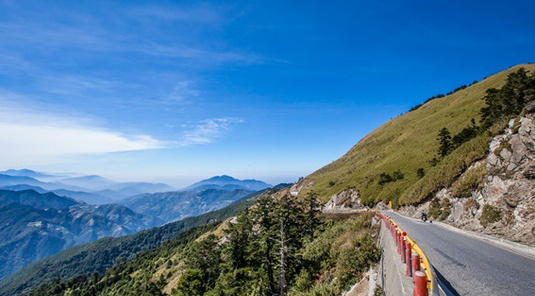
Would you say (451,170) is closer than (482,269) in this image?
No

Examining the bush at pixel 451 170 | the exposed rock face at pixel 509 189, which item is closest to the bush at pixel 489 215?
the exposed rock face at pixel 509 189

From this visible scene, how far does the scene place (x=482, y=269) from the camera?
10.4 metres

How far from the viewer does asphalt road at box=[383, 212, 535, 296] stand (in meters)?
8.41

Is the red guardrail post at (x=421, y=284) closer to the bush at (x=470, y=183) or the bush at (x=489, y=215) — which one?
the bush at (x=489, y=215)

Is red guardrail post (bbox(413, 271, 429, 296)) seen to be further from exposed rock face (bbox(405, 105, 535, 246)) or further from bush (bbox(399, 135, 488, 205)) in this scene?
bush (bbox(399, 135, 488, 205))

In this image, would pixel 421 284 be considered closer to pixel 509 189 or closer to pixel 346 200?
pixel 509 189

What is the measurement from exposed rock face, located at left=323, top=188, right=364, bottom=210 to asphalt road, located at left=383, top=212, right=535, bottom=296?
163ft

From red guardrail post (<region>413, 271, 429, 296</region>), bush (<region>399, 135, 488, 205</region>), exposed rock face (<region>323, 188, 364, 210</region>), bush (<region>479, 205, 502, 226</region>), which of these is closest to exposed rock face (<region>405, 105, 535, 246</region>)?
bush (<region>479, 205, 502, 226</region>)

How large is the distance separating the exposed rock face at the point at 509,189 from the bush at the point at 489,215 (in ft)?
0.72

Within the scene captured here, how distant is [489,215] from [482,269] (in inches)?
577

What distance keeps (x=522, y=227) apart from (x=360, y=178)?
184 ft

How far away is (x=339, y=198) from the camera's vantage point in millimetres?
70688

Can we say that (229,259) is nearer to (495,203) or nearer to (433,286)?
(495,203)

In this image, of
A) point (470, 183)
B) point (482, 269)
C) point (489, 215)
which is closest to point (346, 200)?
point (470, 183)
